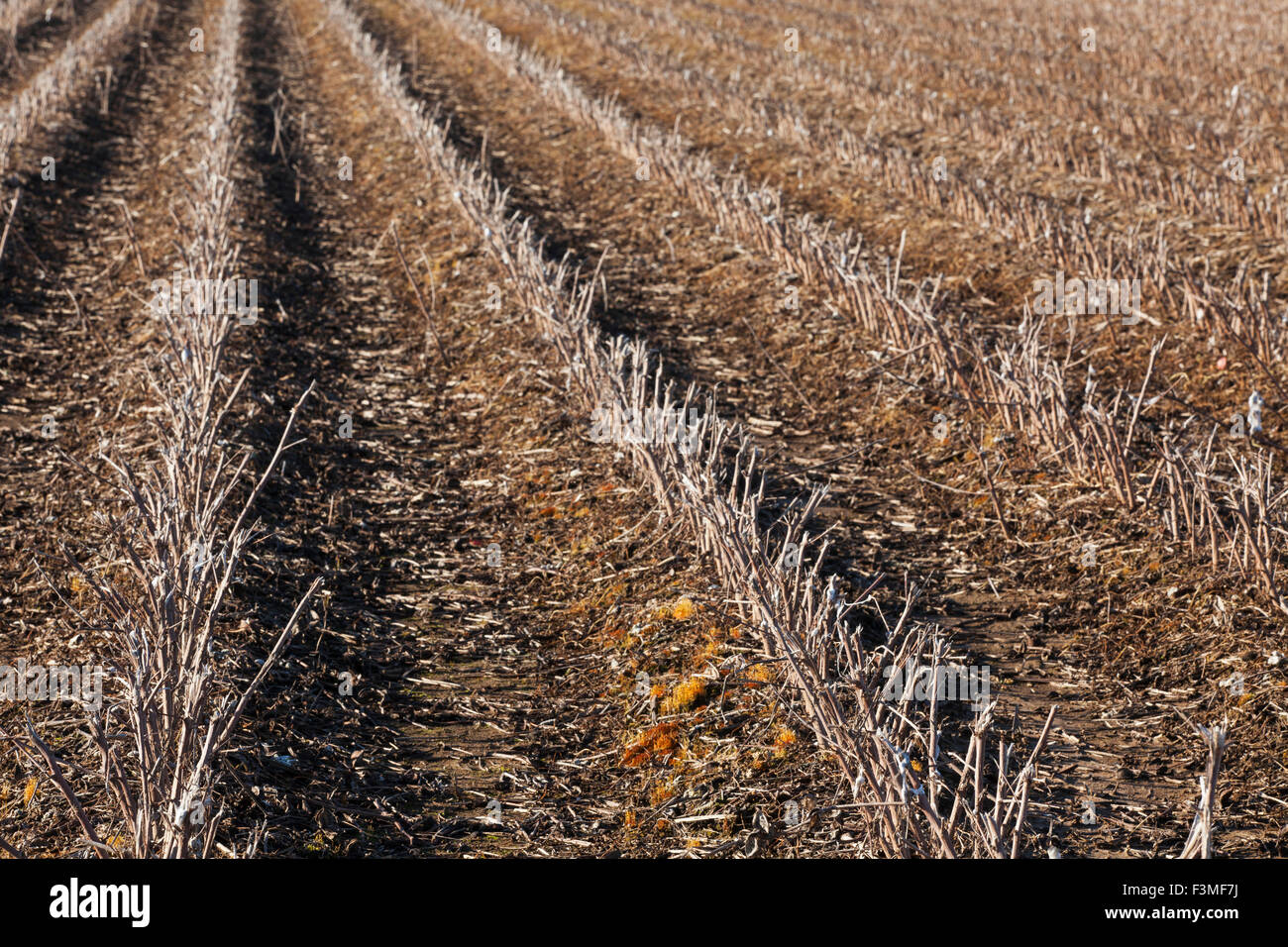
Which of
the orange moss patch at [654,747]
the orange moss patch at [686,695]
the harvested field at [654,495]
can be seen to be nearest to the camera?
the harvested field at [654,495]

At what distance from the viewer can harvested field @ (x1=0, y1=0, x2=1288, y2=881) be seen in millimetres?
3488

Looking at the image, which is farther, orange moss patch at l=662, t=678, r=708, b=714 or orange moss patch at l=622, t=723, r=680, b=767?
orange moss patch at l=662, t=678, r=708, b=714

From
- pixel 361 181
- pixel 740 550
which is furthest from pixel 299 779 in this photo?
pixel 361 181

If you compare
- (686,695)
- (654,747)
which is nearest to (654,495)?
(686,695)

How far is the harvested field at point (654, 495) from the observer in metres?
3.49

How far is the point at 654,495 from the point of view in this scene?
5.35m

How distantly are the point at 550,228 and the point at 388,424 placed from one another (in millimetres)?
3965

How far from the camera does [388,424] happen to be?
6578 millimetres

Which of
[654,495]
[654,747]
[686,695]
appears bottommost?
[654,747]

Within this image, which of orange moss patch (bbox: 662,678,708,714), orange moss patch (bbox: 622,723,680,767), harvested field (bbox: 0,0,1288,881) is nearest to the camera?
harvested field (bbox: 0,0,1288,881)

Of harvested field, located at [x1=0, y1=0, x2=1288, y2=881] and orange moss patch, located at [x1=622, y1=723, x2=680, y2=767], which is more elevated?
harvested field, located at [x1=0, y1=0, x2=1288, y2=881]

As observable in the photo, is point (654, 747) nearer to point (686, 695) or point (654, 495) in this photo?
point (686, 695)

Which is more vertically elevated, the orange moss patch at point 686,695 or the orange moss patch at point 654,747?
the orange moss patch at point 686,695

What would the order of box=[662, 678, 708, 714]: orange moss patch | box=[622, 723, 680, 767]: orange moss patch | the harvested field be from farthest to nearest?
box=[662, 678, 708, 714]: orange moss patch, box=[622, 723, 680, 767]: orange moss patch, the harvested field
